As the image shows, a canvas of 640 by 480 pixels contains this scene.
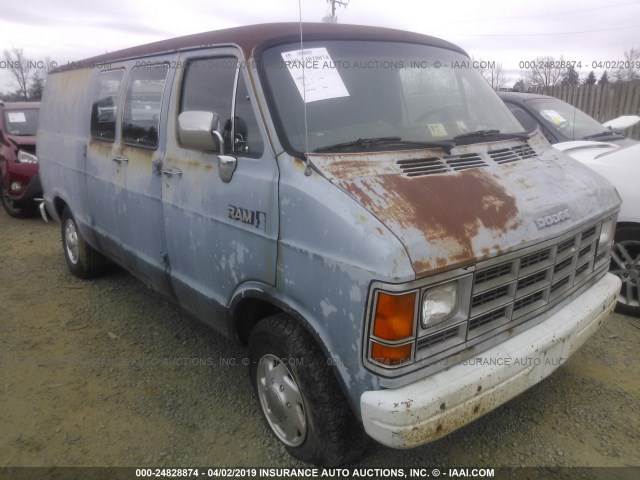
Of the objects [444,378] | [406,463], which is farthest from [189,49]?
[406,463]

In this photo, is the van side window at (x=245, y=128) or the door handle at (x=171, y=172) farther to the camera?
the door handle at (x=171, y=172)

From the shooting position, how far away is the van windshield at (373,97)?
98.0 inches

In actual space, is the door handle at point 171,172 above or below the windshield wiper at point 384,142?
below

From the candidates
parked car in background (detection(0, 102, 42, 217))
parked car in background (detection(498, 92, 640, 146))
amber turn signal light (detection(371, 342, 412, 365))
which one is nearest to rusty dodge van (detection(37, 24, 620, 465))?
amber turn signal light (detection(371, 342, 412, 365))

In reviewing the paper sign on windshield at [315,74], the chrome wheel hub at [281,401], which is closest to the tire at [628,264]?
the paper sign on windshield at [315,74]

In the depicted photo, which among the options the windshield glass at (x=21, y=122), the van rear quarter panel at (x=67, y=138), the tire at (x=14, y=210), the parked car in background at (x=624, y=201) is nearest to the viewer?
the parked car in background at (x=624, y=201)

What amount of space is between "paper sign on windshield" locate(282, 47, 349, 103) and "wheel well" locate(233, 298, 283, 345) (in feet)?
3.64

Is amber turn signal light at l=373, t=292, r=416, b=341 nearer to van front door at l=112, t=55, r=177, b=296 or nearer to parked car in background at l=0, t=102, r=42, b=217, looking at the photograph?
van front door at l=112, t=55, r=177, b=296

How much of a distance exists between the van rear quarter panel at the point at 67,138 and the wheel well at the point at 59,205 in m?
0.06

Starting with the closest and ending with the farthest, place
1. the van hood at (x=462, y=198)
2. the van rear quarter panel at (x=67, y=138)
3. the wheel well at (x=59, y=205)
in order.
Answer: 1. the van hood at (x=462, y=198)
2. the van rear quarter panel at (x=67, y=138)
3. the wheel well at (x=59, y=205)

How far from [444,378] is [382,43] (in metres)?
1.99

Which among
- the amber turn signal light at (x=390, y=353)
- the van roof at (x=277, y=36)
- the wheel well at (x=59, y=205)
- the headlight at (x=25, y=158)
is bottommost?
the wheel well at (x=59, y=205)

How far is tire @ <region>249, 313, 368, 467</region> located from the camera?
231 cm

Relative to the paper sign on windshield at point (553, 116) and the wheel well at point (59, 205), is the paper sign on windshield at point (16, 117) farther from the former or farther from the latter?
the paper sign on windshield at point (553, 116)
